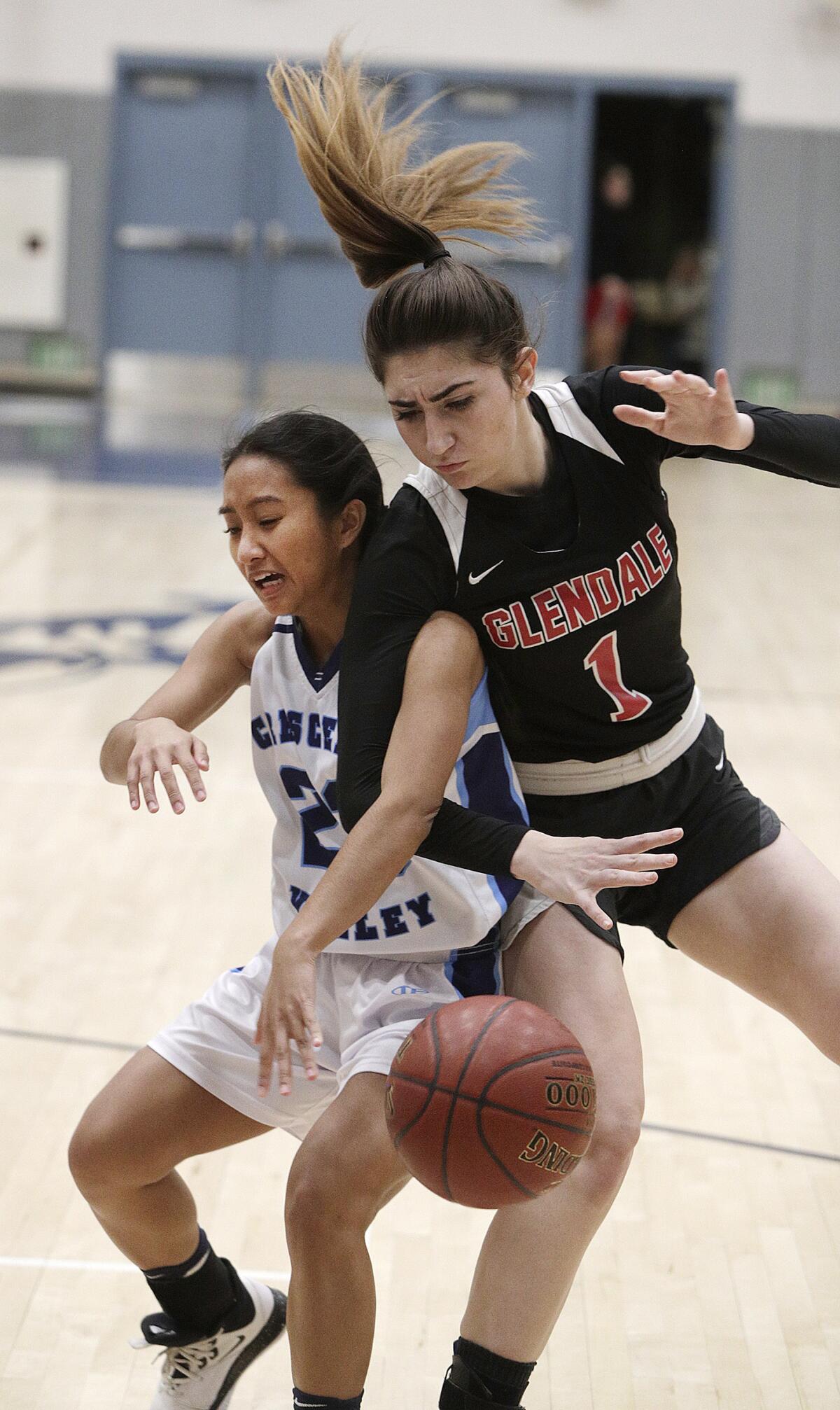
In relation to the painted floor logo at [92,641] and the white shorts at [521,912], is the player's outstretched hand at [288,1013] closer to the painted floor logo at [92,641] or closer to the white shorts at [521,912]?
the white shorts at [521,912]

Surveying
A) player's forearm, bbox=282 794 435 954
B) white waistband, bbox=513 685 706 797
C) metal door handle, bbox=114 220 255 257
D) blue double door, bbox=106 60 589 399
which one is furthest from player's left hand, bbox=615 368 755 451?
metal door handle, bbox=114 220 255 257

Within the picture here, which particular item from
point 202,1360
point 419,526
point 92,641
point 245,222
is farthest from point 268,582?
point 245,222

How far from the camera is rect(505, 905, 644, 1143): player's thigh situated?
2.18 m

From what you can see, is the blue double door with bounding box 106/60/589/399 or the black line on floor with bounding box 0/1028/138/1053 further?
the blue double door with bounding box 106/60/589/399

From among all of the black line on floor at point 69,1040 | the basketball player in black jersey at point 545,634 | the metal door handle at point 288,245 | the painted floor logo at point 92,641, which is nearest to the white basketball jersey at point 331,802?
the basketball player in black jersey at point 545,634

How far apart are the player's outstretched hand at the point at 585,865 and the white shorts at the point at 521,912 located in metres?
0.29

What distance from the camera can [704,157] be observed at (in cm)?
1783

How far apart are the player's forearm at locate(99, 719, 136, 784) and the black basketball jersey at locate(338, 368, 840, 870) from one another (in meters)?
0.39

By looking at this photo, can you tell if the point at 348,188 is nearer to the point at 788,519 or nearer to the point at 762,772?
the point at 762,772

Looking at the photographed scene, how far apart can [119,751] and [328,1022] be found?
48 centimetres

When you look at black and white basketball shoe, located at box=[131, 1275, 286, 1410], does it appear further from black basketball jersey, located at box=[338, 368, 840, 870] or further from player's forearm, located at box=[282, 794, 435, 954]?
black basketball jersey, located at box=[338, 368, 840, 870]

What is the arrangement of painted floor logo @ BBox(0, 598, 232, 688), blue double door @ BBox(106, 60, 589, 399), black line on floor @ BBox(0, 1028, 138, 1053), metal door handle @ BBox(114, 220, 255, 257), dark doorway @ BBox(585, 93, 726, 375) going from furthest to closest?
dark doorway @ BBox(585, 93, 726, 375)
metal door handle @ BBox(114, 220, 255, 257)
blue double door @ BBox(106, 60, 589, 399)
painted floor logo @ BBox(0, 598, 232, 688)
black line on floor @ BBox(0, 1028, 138, 1053)

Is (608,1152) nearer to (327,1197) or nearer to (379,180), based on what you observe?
(327,1197)

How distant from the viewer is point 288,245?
51.5ft
